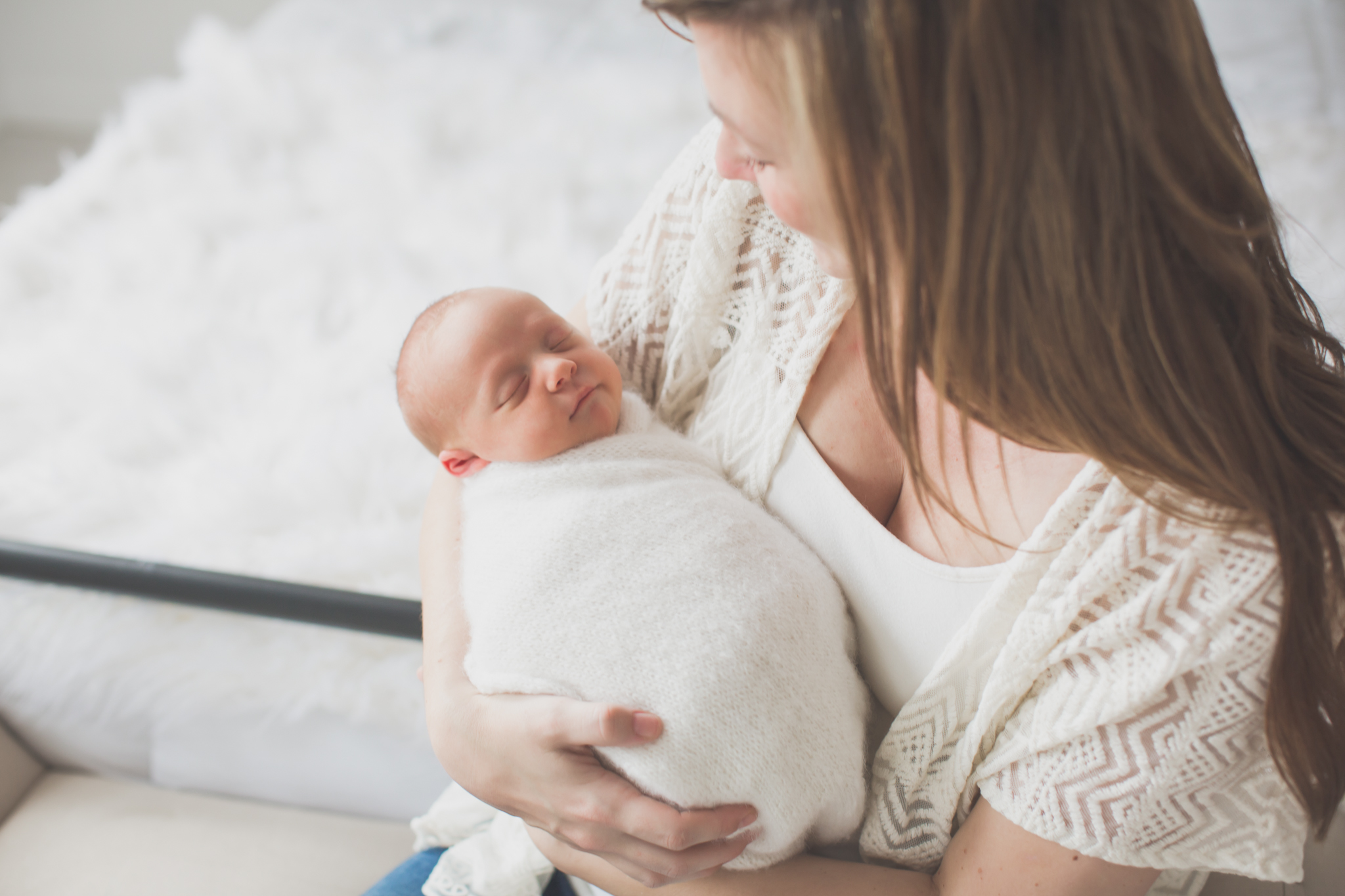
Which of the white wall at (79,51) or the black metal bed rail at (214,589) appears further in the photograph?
the white wall at (79,51)

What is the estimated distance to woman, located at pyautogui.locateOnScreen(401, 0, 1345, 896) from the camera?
0.42 meters

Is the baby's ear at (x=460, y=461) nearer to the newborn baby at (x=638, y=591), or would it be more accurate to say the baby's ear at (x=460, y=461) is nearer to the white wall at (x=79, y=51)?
the newborn baby at (x=638, y=591)

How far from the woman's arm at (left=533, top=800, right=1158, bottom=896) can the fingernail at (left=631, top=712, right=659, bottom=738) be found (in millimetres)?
162

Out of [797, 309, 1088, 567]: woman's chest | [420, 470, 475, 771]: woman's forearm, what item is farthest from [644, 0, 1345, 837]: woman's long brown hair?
[420, 470, 475, 771]: woman's forearm

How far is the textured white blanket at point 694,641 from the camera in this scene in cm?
62

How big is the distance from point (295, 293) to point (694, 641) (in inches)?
42.3

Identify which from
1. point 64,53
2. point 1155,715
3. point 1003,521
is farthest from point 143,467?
point 64,53

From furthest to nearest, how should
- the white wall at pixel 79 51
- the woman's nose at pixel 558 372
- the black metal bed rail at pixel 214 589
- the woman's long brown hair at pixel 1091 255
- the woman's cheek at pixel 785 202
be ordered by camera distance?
the white wall at pixel 79 51 < the black metal bed rail at pixel 214 589 < the woman's nose at pixel 558 372 < the woman's cheek at pixel 785 202 < the woman's long brown hair at pixel 1091 255

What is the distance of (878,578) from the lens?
2.18 feet

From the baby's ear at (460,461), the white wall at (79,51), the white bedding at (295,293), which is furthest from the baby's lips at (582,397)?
the white wall at (79,51)

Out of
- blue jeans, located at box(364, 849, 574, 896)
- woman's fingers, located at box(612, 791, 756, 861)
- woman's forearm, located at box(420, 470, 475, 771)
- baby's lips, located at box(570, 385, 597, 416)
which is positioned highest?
baby's lips, located at box(570, 385, 597, 416)

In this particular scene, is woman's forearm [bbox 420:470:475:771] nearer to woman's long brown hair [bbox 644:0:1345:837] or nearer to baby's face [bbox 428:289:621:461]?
baby's face [bbox 428:289:621:461]

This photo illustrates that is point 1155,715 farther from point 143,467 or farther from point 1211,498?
point 143,467

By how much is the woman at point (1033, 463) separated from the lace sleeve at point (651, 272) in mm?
63
